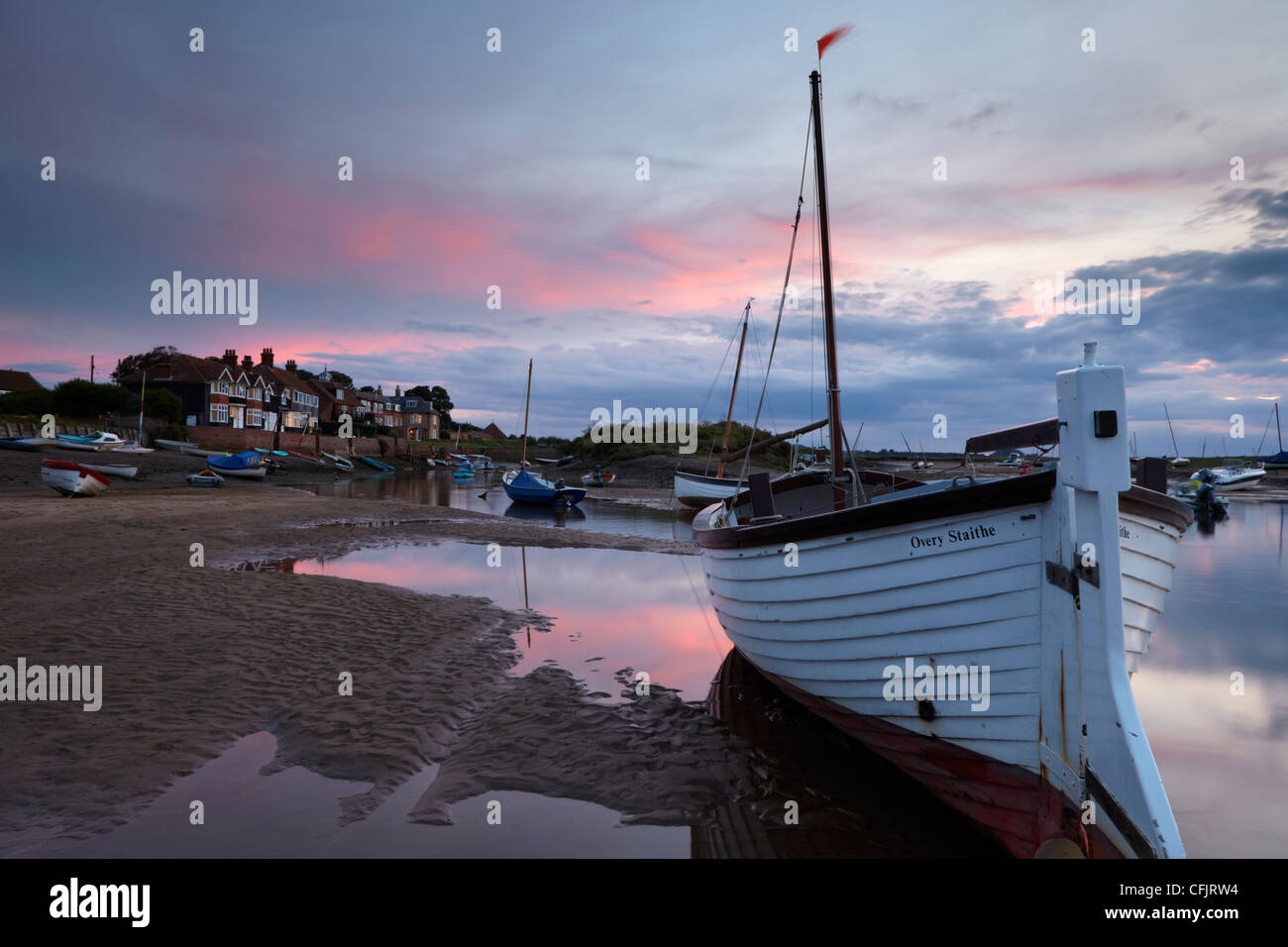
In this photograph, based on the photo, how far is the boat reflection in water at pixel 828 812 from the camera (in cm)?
472

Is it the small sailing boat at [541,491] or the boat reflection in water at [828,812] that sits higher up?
the small sailing boat at [541,491]

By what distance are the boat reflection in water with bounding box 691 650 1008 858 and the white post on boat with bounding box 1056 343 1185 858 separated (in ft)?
4.67

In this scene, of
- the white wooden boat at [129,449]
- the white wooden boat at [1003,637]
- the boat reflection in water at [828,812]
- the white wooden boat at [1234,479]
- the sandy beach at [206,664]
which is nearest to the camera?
the white wooden boat at [1003,637]

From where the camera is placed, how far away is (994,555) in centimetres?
424

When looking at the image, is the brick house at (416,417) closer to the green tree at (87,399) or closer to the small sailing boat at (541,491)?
the green tree at (87,399)

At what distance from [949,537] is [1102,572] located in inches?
35.9

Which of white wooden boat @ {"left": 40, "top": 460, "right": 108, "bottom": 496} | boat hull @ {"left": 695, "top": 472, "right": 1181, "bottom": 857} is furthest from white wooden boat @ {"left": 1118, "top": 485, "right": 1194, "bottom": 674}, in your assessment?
white wooden boat @ {"left": 40, "top": 460, "right": 108, "bottom": 496}

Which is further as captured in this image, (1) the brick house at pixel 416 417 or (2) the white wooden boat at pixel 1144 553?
(1) the brick house at pixel 416 417

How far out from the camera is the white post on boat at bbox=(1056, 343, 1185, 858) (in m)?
3.55

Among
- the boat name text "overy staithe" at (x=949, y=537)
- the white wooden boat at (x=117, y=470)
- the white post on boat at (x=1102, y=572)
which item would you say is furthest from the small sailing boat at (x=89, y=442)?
the white post on boat at (x=1102, y=572)

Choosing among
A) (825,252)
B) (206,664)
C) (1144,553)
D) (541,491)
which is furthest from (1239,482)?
(206,664)

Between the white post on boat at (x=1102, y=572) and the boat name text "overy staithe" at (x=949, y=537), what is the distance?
0.53 meters

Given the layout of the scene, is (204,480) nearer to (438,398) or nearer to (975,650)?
(975,650)

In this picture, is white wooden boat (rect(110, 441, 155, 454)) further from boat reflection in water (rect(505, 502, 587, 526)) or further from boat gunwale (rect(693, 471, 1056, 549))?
boat gunwale (rect(693, 471, 1056, 549))
